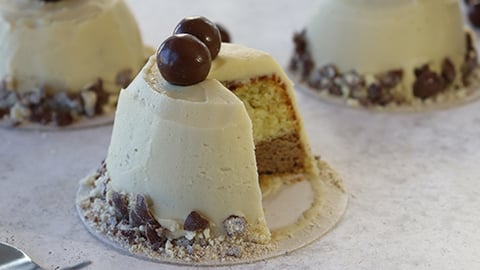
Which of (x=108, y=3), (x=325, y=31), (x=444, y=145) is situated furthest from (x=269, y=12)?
(x=444, y=145)

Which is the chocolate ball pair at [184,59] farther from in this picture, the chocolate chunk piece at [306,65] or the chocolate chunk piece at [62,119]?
the chocolate chunk piece at [306,65]

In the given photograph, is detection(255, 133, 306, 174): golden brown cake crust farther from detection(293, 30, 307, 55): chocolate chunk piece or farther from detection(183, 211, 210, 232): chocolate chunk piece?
detection(293, 30, 307, 55): chocolate chunk piece

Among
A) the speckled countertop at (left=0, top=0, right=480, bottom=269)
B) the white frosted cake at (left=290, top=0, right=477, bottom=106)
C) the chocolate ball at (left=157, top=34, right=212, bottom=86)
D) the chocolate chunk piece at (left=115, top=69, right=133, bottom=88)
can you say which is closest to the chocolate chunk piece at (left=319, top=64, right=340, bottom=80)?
the white frosted cake at (left=290, top=0, right=477, bottom=106)

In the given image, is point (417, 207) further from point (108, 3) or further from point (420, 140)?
point (108, 3)

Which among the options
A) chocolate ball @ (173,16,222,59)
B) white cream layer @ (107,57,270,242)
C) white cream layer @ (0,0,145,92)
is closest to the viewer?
white cream layer @ (107,57,270,242)

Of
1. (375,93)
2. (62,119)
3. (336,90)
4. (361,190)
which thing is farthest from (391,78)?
(62,119)
